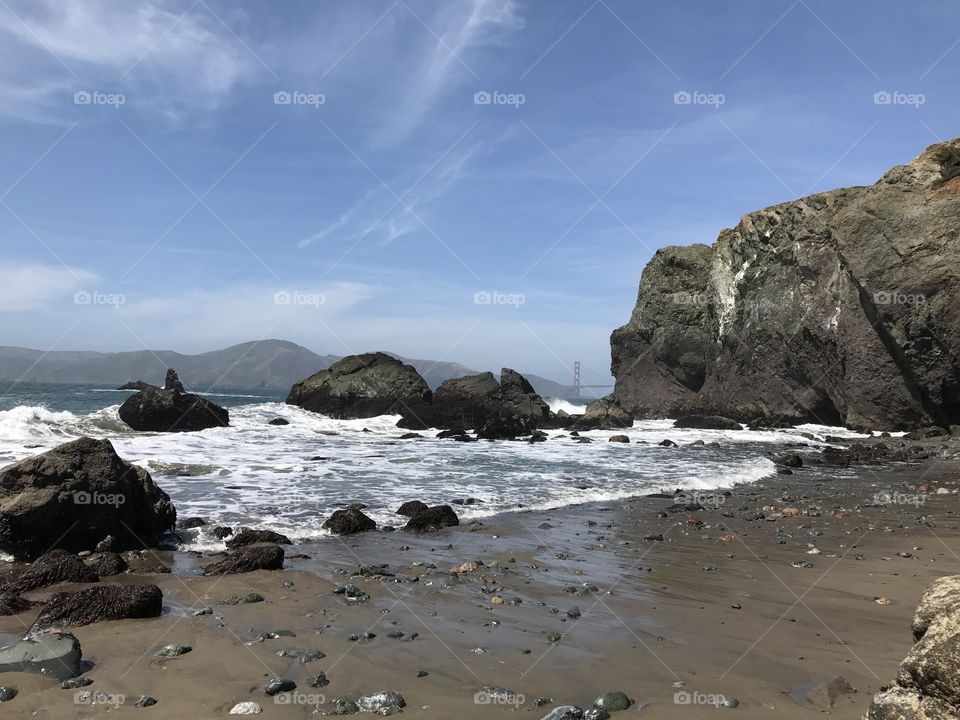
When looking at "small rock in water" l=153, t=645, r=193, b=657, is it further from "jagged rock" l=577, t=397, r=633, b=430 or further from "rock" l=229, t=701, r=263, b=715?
"jagged rock" l=577, t=397, r=633, b=430

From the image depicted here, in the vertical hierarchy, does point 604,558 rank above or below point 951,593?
below

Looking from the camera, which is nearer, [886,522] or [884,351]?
A: [886,522]

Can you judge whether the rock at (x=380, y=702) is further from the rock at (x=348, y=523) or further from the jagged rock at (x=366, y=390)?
the jagged rock at (x=366, y=390)

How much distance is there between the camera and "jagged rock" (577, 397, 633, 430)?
115 feet

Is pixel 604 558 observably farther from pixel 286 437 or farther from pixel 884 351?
pixel 884 351

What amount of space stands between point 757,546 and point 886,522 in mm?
3525

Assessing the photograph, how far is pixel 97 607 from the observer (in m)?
5.68

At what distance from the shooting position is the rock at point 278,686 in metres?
4.34

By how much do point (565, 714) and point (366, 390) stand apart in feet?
111

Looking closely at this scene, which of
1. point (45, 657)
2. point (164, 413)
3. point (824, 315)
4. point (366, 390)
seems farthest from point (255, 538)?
point (824, 315)

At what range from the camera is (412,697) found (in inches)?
169

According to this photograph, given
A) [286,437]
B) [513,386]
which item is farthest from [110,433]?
[513,386]

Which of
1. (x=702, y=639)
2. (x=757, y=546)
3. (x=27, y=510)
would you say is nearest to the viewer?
(x=702, y=639)

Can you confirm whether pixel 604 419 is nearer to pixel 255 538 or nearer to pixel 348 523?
pixel 348 523
